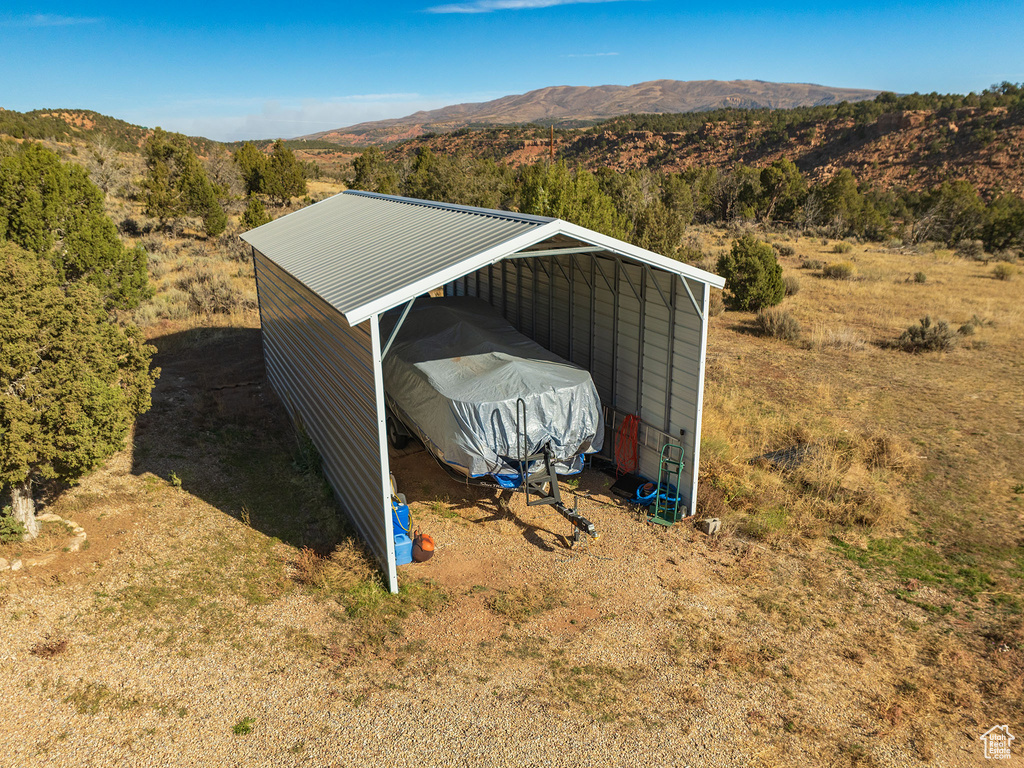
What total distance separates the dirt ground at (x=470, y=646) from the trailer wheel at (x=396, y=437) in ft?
5.61

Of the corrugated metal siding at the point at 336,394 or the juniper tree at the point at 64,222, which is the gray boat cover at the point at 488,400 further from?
the juniper tree at the point at 64,222

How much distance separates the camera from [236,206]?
39.0 metres

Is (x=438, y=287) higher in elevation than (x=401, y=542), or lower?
higher

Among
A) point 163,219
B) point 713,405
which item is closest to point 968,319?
point 713,405

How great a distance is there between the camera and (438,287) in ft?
21.9

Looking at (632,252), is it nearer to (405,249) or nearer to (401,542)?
(405,249)

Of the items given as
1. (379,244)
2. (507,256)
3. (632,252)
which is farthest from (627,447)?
(379,244)

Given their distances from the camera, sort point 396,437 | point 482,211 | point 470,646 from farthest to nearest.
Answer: point 396,437 < point 482,211 < point 470,646

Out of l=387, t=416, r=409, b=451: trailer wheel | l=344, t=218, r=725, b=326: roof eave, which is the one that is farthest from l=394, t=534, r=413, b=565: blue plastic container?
l=387, t=416, r=409, b=451: trailer wheel

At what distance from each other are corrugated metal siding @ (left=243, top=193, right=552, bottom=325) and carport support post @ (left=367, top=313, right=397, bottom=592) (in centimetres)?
38

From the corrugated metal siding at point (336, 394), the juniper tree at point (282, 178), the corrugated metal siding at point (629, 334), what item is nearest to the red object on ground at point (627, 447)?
the corrugated metal siding at point (629, 334)

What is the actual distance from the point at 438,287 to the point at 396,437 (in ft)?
14.9

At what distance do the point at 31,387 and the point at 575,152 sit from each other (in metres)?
81.8

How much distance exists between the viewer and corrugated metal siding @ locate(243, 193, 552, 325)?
702 cm
